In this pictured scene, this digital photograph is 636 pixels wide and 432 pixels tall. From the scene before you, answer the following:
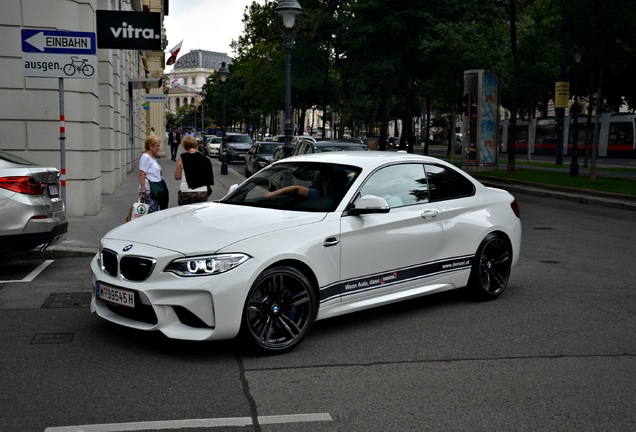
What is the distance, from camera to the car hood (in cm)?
548

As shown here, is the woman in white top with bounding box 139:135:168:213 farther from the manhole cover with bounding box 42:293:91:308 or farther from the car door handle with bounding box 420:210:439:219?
the car door handle with bounding box 420:210:439:219

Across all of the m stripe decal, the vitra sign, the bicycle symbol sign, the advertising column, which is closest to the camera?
the m stripe decal

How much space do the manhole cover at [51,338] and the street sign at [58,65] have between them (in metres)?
6.08

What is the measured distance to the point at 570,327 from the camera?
260 inches

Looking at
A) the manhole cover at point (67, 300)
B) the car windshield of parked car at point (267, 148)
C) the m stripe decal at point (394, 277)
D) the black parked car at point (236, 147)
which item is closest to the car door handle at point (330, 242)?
the m stripe decal at point (394, 277)

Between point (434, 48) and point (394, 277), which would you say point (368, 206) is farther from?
point (434, 48)

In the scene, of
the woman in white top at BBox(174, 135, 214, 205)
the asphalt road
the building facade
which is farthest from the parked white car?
the building facade

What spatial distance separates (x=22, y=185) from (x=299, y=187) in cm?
374

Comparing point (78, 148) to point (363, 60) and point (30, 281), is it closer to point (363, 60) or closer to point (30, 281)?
point (30, 281)

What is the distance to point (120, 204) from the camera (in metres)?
17.2

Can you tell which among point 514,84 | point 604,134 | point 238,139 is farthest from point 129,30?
point 604,134

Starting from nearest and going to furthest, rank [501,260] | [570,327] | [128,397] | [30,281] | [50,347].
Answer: [128,397] → [50,347] → [570,327] → [501,260] → [30,281]

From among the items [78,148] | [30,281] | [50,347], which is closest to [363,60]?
[78,148]

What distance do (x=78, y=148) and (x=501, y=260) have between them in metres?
9.06
